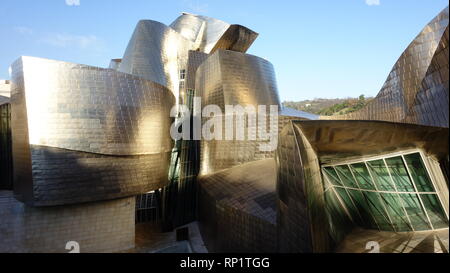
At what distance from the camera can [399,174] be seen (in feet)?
18.1

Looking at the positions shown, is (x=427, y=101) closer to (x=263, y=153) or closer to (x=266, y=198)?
(x=266, y=198)

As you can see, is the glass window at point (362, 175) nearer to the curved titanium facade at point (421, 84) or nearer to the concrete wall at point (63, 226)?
the curved titanium facade at point (421, 84)

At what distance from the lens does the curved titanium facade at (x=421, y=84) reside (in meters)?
4.68

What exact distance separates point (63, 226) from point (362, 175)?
11.5 metres

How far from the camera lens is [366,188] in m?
6.15

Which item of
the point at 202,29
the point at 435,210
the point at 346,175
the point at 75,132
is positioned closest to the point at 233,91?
the point at 75,132

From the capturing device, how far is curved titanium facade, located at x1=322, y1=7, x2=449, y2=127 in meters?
4.68

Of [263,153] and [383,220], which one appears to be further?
[263,153]

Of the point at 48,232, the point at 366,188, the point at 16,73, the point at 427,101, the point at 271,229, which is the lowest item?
the point at 48,232

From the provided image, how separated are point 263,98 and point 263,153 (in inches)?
183

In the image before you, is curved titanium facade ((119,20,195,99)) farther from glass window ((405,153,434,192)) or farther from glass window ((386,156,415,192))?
glass window ((405,153,434,192))

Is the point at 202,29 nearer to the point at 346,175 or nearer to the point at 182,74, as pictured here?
the point at 182,74

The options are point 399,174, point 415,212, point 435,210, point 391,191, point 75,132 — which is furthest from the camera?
point 75,132
